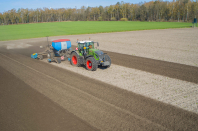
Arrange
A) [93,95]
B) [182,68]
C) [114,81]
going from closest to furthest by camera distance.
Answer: [93,95] → [114,81] → [182,68]

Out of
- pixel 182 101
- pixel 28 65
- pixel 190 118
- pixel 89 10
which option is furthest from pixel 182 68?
pixel 89 10

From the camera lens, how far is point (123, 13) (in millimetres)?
152000

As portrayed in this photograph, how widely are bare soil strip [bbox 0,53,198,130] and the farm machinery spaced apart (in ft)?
5.93

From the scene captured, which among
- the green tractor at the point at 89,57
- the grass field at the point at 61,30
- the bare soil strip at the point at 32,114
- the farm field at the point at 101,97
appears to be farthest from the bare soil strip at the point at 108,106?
the grass field at the point at 61,30

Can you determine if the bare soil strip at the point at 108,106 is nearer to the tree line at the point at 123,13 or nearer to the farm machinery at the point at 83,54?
the farm machinery at the point at 83,54

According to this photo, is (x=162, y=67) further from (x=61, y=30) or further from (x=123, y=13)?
(x=123, y=13)

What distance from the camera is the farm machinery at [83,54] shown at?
13.0 metres

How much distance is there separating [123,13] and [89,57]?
489 feet

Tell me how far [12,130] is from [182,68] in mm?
13270

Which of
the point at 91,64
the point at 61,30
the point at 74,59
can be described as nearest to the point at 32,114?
the point at 91,64

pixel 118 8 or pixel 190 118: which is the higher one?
pixel 118 8

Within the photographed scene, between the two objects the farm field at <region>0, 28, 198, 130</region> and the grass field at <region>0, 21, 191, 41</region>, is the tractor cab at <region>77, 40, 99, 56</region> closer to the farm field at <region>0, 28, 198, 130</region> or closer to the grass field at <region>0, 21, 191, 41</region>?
the farm field at <region>0, 28, 198, 130</region>

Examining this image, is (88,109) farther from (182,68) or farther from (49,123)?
(182,68)

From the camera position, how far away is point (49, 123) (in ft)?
21.6
